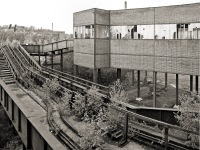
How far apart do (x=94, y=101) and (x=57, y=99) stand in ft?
11.2

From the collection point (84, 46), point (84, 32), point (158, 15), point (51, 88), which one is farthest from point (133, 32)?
point (51, 88)

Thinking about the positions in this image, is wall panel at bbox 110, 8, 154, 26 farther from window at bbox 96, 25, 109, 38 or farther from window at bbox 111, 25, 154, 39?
window at bbox 96, 25, 109, 38

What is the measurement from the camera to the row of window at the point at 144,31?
57.1 feet

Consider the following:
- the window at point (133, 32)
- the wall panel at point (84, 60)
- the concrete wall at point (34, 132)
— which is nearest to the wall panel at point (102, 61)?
the wall panel at point (84, 60)

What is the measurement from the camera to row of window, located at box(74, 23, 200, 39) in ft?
57.1

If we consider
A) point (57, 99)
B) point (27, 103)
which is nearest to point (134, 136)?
point (57, 99)

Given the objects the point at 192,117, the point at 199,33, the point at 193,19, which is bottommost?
the point at 192,117

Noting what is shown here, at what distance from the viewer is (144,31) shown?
20188mm

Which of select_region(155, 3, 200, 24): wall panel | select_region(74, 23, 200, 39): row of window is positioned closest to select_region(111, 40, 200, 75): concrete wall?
select_region(74, 23, 200, 39): row of window

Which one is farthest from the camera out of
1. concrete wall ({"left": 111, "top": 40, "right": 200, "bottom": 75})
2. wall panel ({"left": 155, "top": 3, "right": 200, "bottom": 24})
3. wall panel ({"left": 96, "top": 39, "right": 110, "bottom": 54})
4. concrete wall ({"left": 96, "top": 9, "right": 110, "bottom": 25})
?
wall panel ({"left": 96, "top": 39, "right": 110, "bottom": 54})

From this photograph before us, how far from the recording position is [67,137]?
8.59 meters

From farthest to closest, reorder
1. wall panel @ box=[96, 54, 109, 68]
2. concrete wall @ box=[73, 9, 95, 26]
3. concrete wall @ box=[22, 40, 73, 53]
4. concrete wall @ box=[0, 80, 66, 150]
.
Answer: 1. concrete wall @ box=[22, 40, 73, 53]
2. wall panel @ box=[96, 54, 109, 68]
3. concrete wall @ box=[73, 9, 95, 26]
4. concrete wall @ box=[0, 80, 66, 150]

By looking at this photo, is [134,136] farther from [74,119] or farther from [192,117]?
[74,119]

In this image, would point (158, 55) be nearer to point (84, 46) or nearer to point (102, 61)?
point (102, 61)
